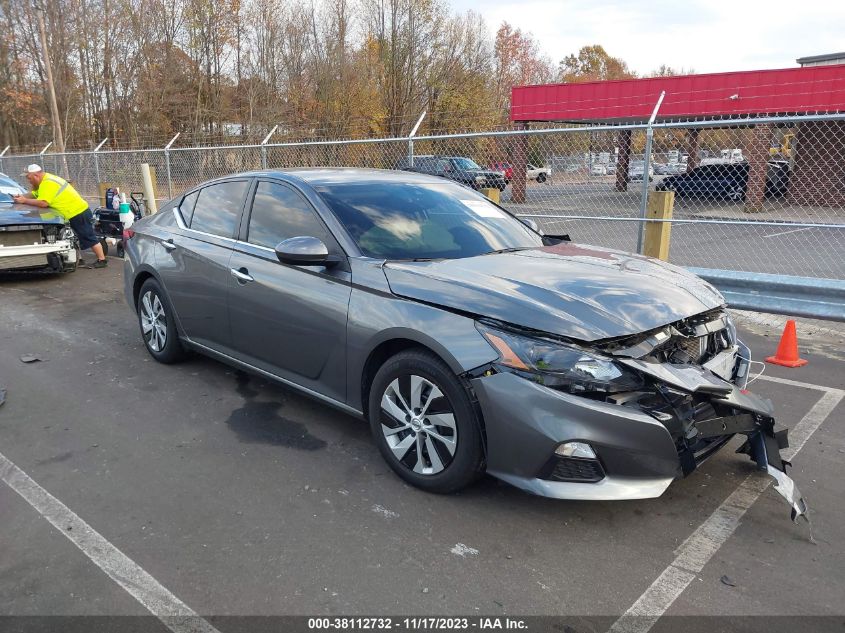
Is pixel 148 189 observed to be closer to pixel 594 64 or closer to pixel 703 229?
pixel 703 229

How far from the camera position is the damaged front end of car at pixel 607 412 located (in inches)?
109

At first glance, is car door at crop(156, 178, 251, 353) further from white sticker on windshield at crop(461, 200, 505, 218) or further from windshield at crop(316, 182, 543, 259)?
white sticker on windshield at crop(461, 200, 505, 218)

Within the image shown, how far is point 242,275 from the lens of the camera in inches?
170

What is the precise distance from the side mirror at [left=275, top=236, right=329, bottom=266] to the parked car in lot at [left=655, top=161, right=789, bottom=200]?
374 inches

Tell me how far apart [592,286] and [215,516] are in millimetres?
2208

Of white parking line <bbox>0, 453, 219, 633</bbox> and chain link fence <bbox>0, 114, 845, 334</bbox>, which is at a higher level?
chain link fence <bbox>0, 114, 845, 334</bbox>

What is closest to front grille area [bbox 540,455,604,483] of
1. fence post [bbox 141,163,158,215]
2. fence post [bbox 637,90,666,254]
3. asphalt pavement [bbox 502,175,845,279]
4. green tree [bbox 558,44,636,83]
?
asphalt pavement [bbox 502,175,845,279]

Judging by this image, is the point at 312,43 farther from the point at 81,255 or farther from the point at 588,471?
the point at 588,471

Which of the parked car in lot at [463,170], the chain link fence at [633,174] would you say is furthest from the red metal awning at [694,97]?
the parked car in lot at [463,170]

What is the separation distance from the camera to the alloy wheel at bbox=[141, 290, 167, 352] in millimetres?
5352

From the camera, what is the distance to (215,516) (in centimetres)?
316

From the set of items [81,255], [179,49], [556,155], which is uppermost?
[179,49]

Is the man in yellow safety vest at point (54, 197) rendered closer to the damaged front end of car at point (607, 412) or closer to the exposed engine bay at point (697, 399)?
the damaged front end of car at point (607, 412)

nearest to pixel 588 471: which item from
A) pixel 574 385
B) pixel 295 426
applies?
pixel 574 385
